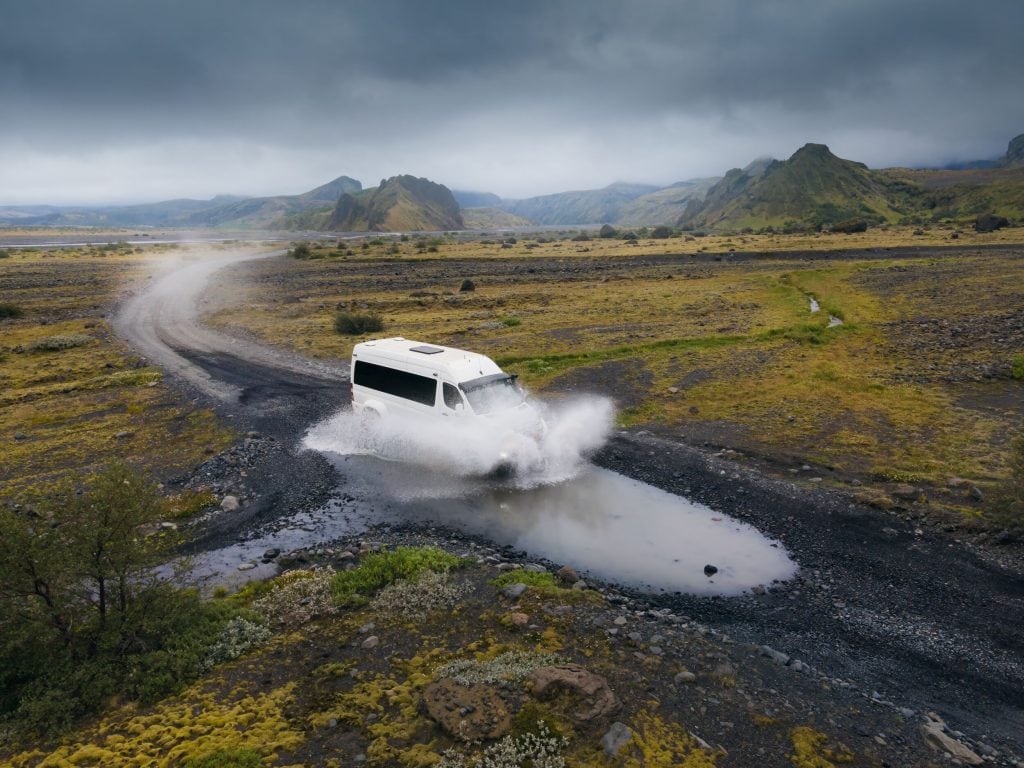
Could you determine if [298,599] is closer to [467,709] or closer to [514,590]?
[514,590]

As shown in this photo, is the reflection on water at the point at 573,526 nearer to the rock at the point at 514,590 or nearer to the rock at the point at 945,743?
the rock at the point at 514,590

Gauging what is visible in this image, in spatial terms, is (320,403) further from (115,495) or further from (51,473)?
(115,495)

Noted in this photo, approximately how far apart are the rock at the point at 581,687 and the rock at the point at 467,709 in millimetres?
598

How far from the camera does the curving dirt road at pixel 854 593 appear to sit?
856 cm

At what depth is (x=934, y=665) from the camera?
897cm

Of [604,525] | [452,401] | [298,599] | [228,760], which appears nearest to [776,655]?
[604,525]

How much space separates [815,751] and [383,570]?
25.8ft

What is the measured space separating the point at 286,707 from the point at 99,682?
2.67 meters

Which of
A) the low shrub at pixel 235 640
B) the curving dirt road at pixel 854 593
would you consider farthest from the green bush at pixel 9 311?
the low shrub at pixel 235 640

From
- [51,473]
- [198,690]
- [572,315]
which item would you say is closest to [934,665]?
[198,690]

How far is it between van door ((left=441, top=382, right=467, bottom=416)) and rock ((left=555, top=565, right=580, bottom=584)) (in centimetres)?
639

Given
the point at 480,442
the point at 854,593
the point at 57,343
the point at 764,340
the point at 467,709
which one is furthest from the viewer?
the point at 57,343

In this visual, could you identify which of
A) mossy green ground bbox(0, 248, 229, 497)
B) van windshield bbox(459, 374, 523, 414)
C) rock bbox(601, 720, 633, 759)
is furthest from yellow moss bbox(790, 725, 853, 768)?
mossy green ground bbox(0, 248, 229, 497)

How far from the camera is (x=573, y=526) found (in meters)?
14.2
